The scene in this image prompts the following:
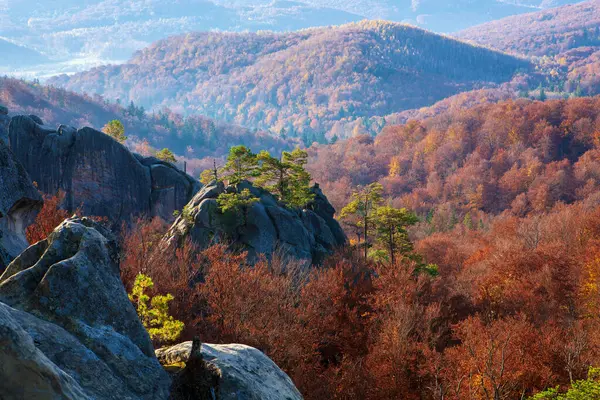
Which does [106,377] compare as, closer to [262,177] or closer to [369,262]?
[262,177]

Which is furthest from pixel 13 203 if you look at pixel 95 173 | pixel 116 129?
pixel 116 129

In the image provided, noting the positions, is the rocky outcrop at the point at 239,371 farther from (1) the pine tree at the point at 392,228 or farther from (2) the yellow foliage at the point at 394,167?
(2) the yellow foliage at the point at 394,167

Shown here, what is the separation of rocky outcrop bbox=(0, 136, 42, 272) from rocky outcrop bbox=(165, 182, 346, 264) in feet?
61.7

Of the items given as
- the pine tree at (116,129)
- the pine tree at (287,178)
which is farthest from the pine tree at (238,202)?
the pine tree at (116,129)

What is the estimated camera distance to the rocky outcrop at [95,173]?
129 ft

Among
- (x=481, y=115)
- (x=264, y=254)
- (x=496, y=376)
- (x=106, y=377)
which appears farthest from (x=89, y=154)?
(x=481, y=115)

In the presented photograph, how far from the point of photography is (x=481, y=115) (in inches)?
7131

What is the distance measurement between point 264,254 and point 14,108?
167m

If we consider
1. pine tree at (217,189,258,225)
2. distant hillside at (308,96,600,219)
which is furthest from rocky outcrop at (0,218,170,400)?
distant hillside at (308,96,600,219)

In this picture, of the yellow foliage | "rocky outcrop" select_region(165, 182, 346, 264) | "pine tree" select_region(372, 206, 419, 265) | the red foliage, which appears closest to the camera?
the red foliage

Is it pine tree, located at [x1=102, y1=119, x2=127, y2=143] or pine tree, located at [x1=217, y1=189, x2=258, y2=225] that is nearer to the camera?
pine tree, located at [x1=217, y1=189, x2=258, y2=225]

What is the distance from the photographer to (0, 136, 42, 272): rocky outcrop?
13.2 m

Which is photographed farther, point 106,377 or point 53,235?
point 53,235

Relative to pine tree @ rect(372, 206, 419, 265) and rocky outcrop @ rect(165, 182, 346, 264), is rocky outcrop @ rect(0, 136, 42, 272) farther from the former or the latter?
pine tree @ rect(372, 206, 419, 265)
